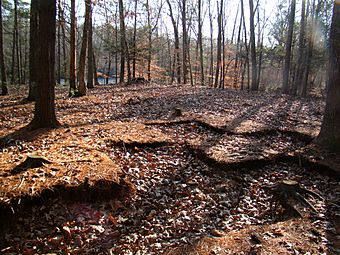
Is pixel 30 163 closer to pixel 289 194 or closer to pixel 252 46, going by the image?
pixel 289 194

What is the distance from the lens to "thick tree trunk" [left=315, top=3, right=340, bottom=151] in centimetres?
532

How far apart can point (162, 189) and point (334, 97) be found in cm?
418

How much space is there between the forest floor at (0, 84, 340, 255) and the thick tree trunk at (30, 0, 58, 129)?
1.55ft

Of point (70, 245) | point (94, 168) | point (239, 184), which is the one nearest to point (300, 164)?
point (239, 184)

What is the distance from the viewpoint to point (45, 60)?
5.66 m

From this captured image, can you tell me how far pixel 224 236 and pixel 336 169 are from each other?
291cm

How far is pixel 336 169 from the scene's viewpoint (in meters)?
4.79

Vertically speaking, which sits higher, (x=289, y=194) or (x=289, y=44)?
(x=289, y=44)

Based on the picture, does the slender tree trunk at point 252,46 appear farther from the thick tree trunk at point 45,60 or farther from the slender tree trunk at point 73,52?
the thick tree trunk at point 45,60

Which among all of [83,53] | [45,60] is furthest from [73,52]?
[45,60]

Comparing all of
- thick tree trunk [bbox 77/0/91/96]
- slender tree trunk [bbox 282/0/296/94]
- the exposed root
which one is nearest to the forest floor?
the exposed root

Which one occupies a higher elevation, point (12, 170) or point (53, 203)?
point (12, 170)

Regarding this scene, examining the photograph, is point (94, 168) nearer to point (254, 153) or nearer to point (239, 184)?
point (239, 184)

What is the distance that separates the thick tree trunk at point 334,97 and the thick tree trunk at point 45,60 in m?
6.08
